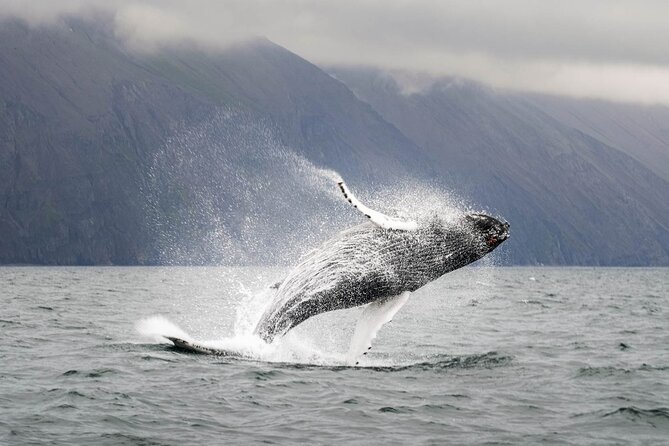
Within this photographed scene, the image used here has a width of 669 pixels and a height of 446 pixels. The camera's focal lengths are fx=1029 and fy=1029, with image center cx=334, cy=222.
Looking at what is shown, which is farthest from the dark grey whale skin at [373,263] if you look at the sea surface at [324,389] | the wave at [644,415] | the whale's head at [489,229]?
the wave at [644,415]

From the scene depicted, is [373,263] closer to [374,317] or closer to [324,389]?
[374,317]

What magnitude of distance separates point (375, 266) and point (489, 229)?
69.3 inches

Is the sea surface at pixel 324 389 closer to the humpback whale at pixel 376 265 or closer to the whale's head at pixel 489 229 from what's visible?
the humpback whale at pixel 376 265

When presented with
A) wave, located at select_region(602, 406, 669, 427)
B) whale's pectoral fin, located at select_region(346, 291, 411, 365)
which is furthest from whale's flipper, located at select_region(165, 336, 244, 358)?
wave, located at select_region(602, 406, 669, 427)

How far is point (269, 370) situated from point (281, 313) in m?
0.86

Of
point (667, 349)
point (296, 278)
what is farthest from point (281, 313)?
point (667, 349)

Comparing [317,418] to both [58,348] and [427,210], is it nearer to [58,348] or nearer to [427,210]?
[427,210]

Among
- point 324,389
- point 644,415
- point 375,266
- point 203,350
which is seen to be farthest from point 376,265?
point 644,415

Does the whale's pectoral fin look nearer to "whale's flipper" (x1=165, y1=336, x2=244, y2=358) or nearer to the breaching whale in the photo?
the breaching whale

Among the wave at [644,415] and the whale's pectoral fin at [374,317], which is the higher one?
the whale's pectoral fin at [374,317]

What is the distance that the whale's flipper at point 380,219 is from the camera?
12992 mm

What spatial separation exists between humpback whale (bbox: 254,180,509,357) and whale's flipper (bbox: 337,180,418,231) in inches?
1.1

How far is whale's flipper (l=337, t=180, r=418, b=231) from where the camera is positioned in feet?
42.6

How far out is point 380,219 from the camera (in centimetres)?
1385
